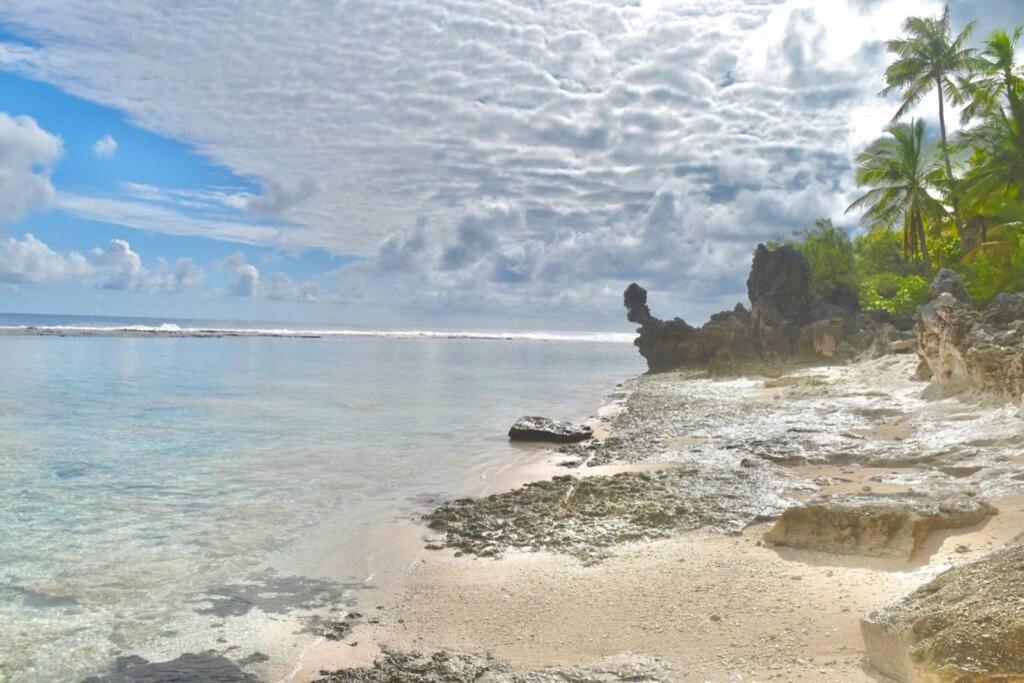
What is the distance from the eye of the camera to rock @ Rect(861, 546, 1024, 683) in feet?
13.0

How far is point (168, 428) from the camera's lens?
64.0 feet

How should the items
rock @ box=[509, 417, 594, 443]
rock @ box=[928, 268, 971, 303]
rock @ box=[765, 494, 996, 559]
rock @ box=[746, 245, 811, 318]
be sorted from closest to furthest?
1. rock @ box=[765, 494, 996, 559]
2. rock @ box=[509, 417, 594, 443]
3. rock @ box=[928, 268, 971, 303]
4. rock @ box=[746, 245, 811, 318]

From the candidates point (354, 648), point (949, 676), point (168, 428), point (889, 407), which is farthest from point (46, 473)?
point (889, 407)

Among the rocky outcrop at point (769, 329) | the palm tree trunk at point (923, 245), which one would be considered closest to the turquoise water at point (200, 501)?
the rocky outcrop at point (769, 329)

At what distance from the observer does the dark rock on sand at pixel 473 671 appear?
543 cm

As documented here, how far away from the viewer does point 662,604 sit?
6.69 metres

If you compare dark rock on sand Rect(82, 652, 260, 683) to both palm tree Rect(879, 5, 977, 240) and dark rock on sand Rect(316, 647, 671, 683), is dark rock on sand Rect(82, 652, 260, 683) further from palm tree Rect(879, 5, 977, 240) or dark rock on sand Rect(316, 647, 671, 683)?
palm tree Rect(879, 5, 977, 240)

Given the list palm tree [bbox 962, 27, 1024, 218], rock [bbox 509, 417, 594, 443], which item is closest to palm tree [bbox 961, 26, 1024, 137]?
palm tree [bbox 962, 27, 1024, 218]

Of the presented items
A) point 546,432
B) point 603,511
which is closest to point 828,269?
point 546,432

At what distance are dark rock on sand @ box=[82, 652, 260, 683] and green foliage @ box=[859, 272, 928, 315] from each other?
34.0m

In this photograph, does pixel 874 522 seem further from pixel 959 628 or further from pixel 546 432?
pixel 546 432

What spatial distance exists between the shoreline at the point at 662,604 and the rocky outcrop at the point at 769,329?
29763mm

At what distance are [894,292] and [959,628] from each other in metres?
48.5

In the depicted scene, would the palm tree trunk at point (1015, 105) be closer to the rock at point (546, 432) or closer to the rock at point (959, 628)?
the rock at point (546, 432)
